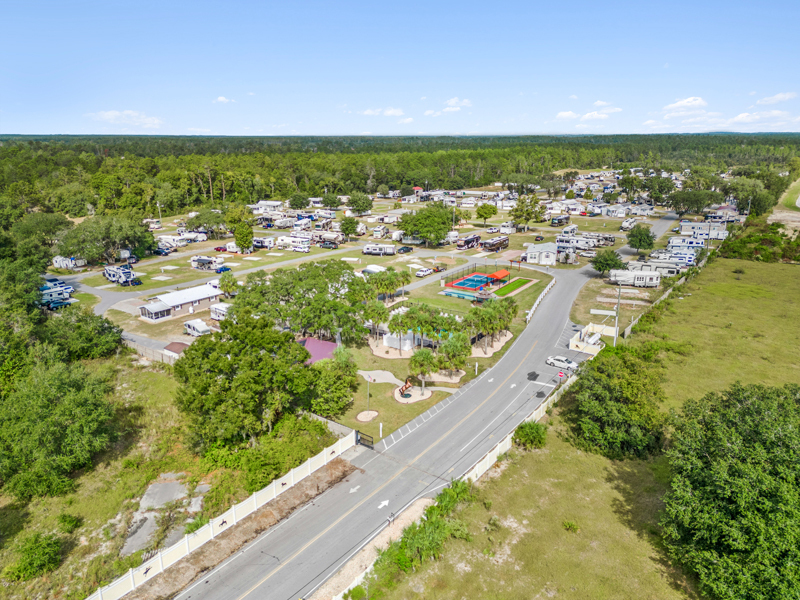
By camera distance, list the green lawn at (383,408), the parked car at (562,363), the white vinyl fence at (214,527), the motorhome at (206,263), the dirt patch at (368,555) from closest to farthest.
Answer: the white vinyl fence at (214,527), the dirt patch at (368,555), the green lawn at (383,408), the parked car at (562,363), the motorhome at (206,263)

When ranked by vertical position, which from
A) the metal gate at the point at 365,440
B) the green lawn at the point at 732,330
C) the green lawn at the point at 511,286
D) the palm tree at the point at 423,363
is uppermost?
the palm tree at the point at 423,363

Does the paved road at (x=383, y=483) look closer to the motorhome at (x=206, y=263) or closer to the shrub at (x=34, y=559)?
the shrub at (x=34, y=559)

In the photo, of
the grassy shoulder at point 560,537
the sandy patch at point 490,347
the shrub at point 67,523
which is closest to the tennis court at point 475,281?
the sandy patch at point 490,347

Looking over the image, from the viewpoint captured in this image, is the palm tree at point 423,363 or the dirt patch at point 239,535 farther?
the palm tree at point 423,363

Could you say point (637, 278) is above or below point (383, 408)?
above

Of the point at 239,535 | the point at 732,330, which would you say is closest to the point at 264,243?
the point at 239,535

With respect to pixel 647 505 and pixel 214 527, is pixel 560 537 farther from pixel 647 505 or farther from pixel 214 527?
pixel 214 527
